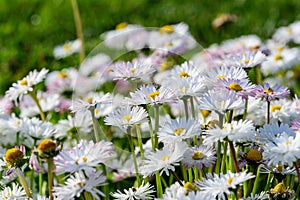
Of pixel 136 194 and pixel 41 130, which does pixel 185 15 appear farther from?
pixel 136 194

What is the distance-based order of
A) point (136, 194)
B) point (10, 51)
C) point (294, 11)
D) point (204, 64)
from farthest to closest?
1. point (294, 11)
2. point (10, 51)
3. point (204, 64)
4. point (136, 194)

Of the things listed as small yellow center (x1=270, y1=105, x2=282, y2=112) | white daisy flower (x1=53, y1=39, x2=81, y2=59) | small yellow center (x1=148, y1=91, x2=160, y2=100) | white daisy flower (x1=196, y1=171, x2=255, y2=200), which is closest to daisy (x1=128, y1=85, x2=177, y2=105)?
small yellow center (x1=148, y1=91, x2=160, y2=100)

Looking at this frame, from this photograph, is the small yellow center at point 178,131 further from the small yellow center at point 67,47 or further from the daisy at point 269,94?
the small yellow center at point 67,47

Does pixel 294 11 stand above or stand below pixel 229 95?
above

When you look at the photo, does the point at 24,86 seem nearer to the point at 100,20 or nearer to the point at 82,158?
the point at 82,158

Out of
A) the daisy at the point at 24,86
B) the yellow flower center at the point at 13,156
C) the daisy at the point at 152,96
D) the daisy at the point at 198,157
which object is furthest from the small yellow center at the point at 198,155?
the daisy at the point at 24,86

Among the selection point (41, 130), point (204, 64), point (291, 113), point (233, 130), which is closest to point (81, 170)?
point (233, 130)

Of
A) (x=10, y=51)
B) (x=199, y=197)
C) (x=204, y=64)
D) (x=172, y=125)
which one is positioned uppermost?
(x=10, y=51)

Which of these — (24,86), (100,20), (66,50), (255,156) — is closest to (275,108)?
(255,156)
